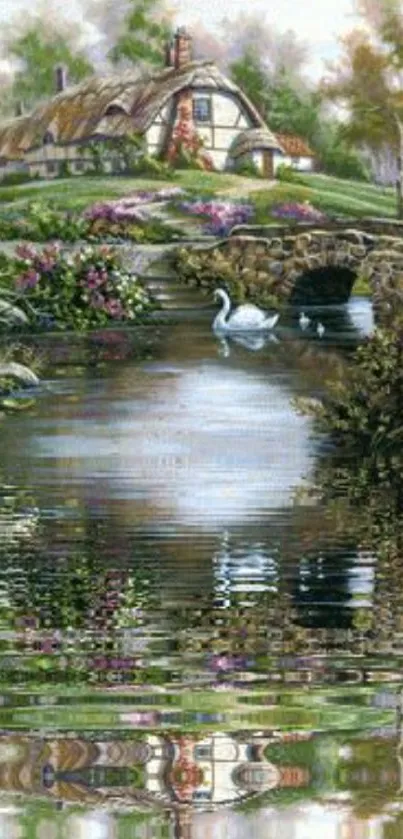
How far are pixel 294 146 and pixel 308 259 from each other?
215 mm

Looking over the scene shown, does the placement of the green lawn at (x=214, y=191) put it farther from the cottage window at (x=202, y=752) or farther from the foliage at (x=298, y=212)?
the cottage window at (x=202, y=752)

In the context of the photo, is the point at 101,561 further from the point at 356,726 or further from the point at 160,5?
the point at 160,5

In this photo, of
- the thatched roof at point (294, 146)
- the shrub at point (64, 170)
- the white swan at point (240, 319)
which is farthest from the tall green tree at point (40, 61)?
the white swan at point (240, 319)

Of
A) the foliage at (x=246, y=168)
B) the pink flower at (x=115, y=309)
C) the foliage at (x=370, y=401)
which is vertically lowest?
the foliage at (x=370, y=401)

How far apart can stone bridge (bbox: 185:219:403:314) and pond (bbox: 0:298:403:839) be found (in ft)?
0.19

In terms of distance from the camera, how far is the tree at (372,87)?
3.85 meters

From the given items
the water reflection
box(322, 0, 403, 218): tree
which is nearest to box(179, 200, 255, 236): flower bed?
box(322, 0, 403, 218): tree

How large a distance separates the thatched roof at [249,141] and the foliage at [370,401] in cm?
41

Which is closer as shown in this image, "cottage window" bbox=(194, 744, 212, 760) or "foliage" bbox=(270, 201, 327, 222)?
"cottage window" bbox=(194, 744, 212, 760)

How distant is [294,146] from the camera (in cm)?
387

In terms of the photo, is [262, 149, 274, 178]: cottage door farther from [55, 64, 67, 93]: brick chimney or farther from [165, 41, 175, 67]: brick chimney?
[55, 64, 67, 93]: brick chimney

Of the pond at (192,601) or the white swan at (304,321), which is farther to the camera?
the white swan at (304,321)

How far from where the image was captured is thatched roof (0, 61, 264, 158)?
3824 millimetres

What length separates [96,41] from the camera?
3.84 m
